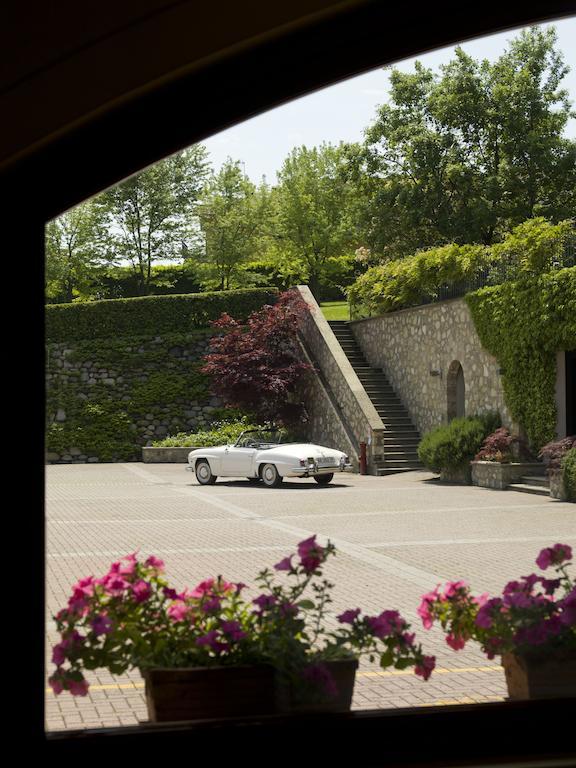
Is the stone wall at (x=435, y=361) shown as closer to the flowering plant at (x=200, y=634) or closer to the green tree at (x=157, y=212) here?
the green tree at (x=157, y=212)

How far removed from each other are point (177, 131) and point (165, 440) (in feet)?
81.6

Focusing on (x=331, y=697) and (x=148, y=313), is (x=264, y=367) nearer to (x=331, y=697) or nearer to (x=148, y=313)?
(x=148, y=313)

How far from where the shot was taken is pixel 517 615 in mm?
2945

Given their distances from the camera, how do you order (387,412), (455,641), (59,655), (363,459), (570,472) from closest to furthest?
(59,655) → (455,641) → (570,472) → (363,459) → (387,412)

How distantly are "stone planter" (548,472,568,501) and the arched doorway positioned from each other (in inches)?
228

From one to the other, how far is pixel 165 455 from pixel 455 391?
8.43 m

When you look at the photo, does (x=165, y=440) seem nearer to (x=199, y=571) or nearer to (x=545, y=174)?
(x=545, y=174)

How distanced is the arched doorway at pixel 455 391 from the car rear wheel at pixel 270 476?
4773mm

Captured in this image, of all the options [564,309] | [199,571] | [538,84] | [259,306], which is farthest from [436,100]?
[199,571]

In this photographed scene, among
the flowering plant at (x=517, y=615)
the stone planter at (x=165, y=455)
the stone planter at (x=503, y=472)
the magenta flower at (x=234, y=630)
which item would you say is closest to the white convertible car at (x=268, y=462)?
the stone planter at (x=503, y=472)

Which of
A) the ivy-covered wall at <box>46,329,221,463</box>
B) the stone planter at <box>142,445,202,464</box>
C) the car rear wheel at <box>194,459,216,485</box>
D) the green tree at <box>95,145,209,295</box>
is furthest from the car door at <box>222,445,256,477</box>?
the green tree at <box>95,145,209,295</box>

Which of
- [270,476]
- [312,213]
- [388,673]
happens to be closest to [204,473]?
[270,476]

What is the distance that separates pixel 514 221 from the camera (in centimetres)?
2986

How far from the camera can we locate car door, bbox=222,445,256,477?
62.0ft
